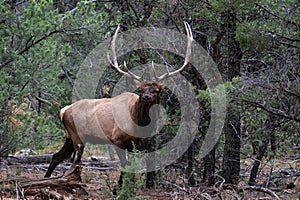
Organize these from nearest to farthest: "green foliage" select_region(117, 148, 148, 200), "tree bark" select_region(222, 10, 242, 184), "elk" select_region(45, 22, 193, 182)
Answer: "green foliage" select_region(117, 148, 148, 200) < "tree bark" select_region(222, 10, 242, 184) < "elk" select_region(45, 22, 193, 182)

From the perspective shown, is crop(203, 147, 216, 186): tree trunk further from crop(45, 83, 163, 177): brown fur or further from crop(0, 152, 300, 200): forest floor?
crop(45, 83, 163, 177): brown fur


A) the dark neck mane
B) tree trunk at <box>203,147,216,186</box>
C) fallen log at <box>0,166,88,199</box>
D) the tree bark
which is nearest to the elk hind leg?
the dark neck mane

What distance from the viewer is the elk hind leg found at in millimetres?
10172

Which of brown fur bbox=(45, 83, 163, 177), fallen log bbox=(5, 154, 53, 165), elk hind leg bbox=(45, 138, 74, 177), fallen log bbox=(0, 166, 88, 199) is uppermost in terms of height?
brown fur bbox=(45, 83, 163, 177)

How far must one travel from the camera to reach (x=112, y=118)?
10.4m

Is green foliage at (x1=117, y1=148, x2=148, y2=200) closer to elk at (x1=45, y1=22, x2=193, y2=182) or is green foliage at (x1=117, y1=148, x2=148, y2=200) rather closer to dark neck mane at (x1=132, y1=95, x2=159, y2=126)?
elk at (x1=45, y1=22, x2=193, y2=182)

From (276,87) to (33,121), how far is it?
12.1ft

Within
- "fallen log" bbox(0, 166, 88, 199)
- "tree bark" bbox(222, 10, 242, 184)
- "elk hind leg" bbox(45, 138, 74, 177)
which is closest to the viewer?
"fallen log" bbox(0, 166, 88, 199)

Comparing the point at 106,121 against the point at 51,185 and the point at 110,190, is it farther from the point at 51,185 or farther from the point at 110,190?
the point at 110,190

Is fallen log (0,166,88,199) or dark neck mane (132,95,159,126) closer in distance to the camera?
fallen log (0,166,88,199)

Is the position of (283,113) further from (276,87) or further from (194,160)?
(194,160)

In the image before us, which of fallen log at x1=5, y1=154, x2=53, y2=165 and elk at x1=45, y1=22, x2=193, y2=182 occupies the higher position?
elk at x1=45, y1=22, x2=193, y2=182

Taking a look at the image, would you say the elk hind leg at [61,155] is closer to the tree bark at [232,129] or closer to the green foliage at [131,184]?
the tree bark at [232,129]

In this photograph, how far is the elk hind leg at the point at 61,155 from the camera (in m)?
10.2
